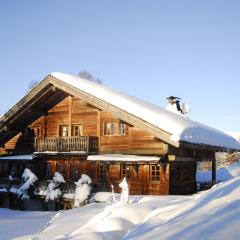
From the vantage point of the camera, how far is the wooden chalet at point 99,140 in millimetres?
20859

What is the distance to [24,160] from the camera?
25.8 m

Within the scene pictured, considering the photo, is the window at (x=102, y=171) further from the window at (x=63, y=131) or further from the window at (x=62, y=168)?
the window at (x=63, y=131)

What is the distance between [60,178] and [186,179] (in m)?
7.97

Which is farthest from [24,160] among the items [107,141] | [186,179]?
[186,179]

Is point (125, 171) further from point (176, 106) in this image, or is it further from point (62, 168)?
point (176, 106)

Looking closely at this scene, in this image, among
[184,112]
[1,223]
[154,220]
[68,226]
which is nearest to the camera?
[154,220]

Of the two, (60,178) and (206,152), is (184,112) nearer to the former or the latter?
(206,152)

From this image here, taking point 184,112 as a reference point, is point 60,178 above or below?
below

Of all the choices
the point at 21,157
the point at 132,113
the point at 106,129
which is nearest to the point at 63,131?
the point at 21,157

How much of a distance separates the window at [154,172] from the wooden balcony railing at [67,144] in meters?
3.97

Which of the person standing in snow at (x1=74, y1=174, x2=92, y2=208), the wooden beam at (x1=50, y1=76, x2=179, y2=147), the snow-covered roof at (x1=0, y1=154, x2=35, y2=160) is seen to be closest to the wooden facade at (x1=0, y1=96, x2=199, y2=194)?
the snow-covered roof at (x1=0, y1=154, x2=35, y2=160)

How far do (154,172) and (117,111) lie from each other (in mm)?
4154

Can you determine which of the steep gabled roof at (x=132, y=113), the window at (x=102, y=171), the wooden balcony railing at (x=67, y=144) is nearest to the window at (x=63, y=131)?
the wooden balcony railing at (x=67, y=144)

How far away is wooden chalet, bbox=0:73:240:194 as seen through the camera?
20.9m
